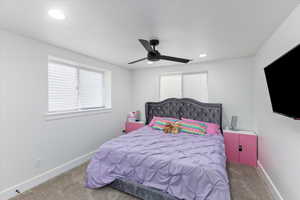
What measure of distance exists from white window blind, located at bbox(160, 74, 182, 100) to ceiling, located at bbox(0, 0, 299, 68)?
1481 mm

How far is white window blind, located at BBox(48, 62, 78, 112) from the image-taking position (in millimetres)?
2602

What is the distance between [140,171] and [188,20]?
215 centimetres

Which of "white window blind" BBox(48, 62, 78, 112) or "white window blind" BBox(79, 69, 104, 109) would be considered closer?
"white window blind" BBox(48, 62, 78, 112)

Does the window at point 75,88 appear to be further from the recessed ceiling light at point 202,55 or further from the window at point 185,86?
the recessed ceiling light at point 202,55

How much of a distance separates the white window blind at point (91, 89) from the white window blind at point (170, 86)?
1.83 metres

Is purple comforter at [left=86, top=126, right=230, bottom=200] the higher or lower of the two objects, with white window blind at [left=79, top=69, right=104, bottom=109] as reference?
lower

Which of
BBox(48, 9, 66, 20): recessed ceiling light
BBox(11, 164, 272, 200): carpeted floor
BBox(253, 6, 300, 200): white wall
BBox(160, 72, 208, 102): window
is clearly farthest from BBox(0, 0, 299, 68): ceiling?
BBox(11, 164, 272, 200): carpeted floor

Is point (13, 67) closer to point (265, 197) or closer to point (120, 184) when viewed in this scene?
point (120, 184)

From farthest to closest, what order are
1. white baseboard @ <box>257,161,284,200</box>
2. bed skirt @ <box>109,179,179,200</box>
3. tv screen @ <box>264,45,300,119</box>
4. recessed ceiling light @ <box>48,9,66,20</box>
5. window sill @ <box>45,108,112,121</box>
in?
1. window sill @ <box>45,108,112,121</box>
2. white baseboard @ <box>257,161,284,200</box>
3. bed skirt @ <box>109,179,179,200</box>
4. recessed ceiling light @ <box>48,9,66,20</box>
5. tv screen @ <box>264,45,300,119</box>

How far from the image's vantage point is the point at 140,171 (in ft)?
6.30

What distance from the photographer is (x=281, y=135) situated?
1.83 m

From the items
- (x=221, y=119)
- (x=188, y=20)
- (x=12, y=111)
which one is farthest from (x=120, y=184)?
(x=221, y=119)

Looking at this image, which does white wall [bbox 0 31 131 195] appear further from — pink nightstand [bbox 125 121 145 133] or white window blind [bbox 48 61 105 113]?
pink nightstand [bbox 125 121 145 133]

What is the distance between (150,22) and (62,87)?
2.24 m
